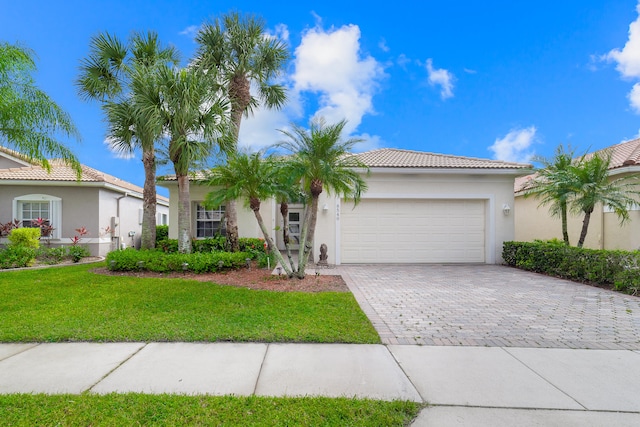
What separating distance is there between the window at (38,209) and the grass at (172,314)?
652 cm

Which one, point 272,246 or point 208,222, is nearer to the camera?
point 272,246

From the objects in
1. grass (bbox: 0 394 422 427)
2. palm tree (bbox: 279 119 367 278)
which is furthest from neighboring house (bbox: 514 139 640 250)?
grass (bbox: 0 394 422 427)

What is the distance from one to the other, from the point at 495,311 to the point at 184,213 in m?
9.03

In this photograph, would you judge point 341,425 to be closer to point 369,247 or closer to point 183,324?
point 183,324

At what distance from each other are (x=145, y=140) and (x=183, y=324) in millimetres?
7946

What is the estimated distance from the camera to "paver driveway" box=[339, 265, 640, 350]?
14.9ft

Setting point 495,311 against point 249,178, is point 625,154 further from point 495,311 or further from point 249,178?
point 249,178

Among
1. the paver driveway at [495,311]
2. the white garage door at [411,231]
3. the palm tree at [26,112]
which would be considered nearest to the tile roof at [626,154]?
the white garage door at [411,231]

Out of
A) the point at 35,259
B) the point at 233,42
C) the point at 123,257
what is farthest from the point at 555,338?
the point at 35,259

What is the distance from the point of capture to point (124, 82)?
432 inches

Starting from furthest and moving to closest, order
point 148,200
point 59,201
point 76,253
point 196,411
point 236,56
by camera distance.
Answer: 1. point 59,201
2. point 76,253
3. point 148,200
4. point 236,56
5. point 196,411

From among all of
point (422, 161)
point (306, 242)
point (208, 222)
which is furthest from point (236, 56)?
point (422, 161)

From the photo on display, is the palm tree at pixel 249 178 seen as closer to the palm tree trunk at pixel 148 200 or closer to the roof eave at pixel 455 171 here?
the palm tree trunk at pixel 148 200

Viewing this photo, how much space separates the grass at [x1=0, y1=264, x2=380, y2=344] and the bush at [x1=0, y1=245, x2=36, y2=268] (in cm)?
350
